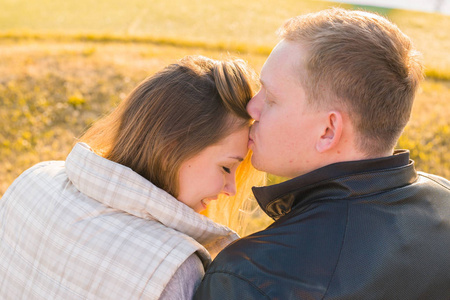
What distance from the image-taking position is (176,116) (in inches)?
95.1

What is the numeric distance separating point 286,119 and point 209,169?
481 millimetres

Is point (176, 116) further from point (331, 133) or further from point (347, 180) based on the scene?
point (347, 180)

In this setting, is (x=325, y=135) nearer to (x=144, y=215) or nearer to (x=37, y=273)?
(x=144, y=215)

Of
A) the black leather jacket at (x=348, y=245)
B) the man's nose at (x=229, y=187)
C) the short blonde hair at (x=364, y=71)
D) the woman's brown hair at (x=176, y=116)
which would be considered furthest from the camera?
the man's nose at (x=229, y=187)

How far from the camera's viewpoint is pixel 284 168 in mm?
2365

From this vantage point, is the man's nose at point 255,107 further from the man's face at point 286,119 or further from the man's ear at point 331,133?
the man's ear at point 331,133

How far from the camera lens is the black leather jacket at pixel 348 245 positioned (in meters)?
1.80

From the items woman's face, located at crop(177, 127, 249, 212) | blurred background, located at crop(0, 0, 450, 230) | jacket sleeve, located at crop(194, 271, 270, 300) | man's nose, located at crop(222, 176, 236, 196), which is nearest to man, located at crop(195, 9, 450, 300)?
jacket sleeve, located at crop(194, 271, 270, 300)

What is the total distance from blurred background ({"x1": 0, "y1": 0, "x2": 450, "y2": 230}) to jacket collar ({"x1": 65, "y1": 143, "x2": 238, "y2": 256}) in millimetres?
845

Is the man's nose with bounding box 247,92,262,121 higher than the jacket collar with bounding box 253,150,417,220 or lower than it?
higher

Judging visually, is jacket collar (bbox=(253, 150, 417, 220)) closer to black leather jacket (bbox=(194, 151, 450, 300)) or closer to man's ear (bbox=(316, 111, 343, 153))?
black leather jacket (bbox=(194, 151, 450, 300))

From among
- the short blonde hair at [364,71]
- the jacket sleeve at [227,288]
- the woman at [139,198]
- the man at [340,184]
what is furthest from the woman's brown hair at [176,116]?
the jacket sleeve at [227,288]

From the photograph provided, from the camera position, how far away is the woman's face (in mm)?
2463

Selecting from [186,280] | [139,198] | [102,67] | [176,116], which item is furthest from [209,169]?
[102,67]
